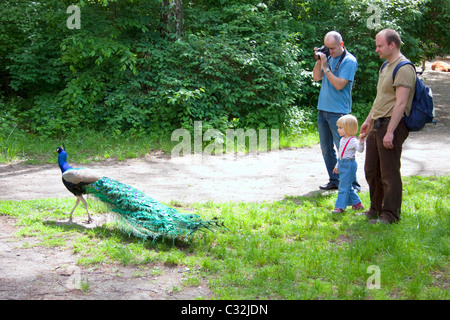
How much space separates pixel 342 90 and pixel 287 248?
9.54ft

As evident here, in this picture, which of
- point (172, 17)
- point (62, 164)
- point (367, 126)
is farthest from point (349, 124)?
point (172, 17)

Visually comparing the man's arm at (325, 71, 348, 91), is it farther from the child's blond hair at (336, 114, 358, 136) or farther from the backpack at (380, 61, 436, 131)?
the backpack at (380, 61, 436, 131)

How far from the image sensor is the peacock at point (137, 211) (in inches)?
200

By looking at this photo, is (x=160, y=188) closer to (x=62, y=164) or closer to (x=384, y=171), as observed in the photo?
(x=62, y=164)

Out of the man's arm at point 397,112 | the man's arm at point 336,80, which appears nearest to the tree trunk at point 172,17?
the man's arm at point 336,80

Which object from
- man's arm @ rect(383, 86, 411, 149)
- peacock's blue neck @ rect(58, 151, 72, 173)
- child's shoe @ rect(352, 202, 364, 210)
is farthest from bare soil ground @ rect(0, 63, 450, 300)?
man's arm @ rect(383, 86, 411, 149)

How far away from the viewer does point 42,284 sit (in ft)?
14.1

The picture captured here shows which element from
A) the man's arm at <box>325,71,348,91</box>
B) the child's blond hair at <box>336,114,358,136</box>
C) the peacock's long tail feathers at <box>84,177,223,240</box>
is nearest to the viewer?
the peacock's long tail feathers at <box>84,177,223,240</box>

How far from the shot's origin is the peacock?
5086 millimetres

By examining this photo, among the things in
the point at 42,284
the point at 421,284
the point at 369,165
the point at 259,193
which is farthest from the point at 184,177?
the point at 421,284

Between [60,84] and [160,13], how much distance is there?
3.46 meters

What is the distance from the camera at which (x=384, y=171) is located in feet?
18.5

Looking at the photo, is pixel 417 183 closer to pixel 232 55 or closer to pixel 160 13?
pixel 232 55

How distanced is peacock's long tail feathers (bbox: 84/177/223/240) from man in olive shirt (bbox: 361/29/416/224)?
2185 mm
